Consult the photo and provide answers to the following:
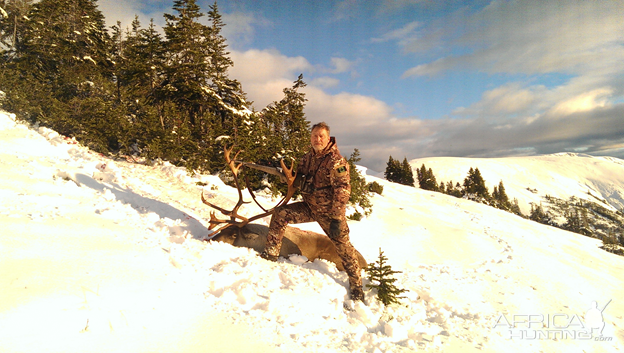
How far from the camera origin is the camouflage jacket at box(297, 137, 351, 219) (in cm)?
435

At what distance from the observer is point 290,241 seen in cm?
545

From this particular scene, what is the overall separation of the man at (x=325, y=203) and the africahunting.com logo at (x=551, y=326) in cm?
252

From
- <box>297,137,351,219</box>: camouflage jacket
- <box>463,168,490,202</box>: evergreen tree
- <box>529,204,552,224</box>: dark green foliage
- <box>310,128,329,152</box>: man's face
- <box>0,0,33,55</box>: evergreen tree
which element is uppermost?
<box>0,0,33,55</box>: evergreen tree

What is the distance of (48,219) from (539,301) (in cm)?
924

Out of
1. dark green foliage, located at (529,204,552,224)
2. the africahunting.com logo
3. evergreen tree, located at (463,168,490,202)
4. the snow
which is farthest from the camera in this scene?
dark green foliage, located at (529,204,552,224)

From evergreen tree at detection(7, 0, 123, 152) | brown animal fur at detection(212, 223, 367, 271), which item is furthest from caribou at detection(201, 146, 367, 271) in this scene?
evergreen tree at detection(7, 0, 123, 152)

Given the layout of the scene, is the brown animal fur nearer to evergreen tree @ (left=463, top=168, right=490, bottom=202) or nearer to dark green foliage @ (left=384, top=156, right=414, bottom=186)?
dark green foliage @ (left=384, top=156, right=414, bottom=186)

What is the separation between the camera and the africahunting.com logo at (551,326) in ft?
14.1

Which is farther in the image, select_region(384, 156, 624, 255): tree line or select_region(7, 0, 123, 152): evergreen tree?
select_region(384, 156, 624, 255): tree line

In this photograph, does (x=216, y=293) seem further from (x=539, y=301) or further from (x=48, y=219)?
(x=539, y=301)

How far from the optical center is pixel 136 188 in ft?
24.0

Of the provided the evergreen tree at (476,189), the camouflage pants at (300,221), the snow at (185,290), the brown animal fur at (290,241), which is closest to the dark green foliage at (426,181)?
the evergreen tree at (476,189)

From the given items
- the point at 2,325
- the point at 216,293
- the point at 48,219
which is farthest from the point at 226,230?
the point at 2,325

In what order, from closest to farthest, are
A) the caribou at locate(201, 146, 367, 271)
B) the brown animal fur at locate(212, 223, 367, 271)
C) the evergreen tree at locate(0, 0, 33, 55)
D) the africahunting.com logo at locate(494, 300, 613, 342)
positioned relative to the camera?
the africahunting.com logo at locate(494, 300, 613, 342) → the caribou at locate(201, 146, 367, 271) → the brown animal fur at locate(212, 223, 367, 271) → the evergreen tree at locate(0, 0, 33, 55)
